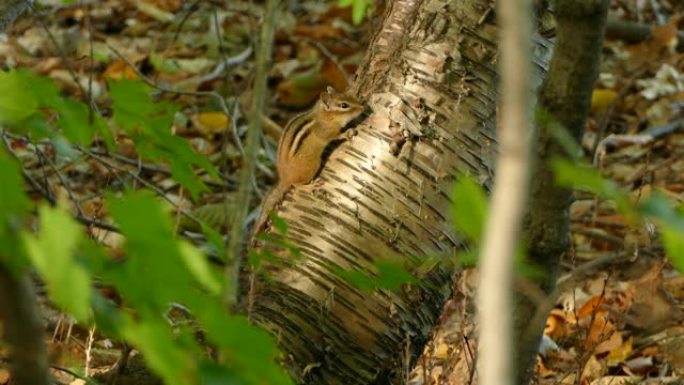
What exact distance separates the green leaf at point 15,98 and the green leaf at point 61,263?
1.55ft

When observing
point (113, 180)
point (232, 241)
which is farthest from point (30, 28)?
point (232, 241)

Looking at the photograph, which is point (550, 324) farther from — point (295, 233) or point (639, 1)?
point (639, 1)

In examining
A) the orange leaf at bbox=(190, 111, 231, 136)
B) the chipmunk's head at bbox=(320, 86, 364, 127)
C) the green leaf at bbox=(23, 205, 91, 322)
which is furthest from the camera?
the orange leaf at bbox=(190, 111, 231, 136)

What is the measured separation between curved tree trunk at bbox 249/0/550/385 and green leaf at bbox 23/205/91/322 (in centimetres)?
139

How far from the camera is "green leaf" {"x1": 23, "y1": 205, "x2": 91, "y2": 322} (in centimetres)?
112

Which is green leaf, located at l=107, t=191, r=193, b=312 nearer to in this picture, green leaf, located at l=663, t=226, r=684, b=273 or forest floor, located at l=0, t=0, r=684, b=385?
green leaf, located at l=663, t=226, r=684, b=273

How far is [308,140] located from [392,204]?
1.10 metres

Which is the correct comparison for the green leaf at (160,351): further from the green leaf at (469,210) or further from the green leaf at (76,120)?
the green leaf at (76,120)

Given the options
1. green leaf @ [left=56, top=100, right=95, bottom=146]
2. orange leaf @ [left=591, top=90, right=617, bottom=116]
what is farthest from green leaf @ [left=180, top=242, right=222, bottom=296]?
orange leaf @ [left=591, top=90, right=617, bottom=116]

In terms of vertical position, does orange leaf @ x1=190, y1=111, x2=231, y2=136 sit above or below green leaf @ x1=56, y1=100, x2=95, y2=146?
above

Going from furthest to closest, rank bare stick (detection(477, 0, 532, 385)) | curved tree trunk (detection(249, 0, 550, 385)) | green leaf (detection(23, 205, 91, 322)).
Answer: curved tree trunk (detection(249, 0, 550, 385)) → green leaf (detection(23, 205, 91, 322)) → bare stick (detection(477, 0, 532, 385))

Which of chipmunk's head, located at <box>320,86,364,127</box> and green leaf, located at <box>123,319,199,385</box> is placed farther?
chipmunk's head, located at <box>320,86,364,127</box>

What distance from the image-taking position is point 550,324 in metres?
4.35

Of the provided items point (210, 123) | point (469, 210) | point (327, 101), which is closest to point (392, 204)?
point (327, 101)
